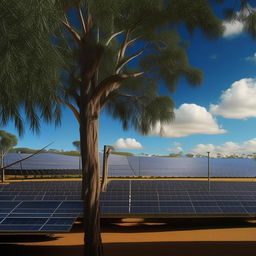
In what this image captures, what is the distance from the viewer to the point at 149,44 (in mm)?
10773

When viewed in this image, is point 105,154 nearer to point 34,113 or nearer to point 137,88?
point 137,88

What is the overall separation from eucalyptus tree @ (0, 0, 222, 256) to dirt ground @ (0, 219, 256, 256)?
88.7 inches

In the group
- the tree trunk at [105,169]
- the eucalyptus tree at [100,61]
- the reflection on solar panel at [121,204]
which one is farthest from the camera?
the tree trunk at [105,169]

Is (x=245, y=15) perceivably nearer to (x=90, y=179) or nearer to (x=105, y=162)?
(x=90, y=179)

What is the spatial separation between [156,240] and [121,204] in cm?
198

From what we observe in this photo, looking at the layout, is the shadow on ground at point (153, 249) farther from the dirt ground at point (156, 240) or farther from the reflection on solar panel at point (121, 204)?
the reflection on solar panel at point (121, 204)

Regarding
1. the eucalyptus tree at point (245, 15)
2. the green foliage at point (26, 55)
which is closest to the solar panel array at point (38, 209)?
the green foliage at point (26, 55)

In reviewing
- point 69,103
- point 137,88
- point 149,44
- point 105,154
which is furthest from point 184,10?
point 105,154

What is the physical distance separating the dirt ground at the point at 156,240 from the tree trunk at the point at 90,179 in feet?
5.09

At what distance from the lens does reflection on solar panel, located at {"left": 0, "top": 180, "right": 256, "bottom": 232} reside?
8703 millimetres

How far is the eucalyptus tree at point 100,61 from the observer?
3.53 meters

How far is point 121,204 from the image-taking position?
10.7 metres

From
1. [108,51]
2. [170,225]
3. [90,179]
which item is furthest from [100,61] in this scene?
[170,225]

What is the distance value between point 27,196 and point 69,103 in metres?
4.53
